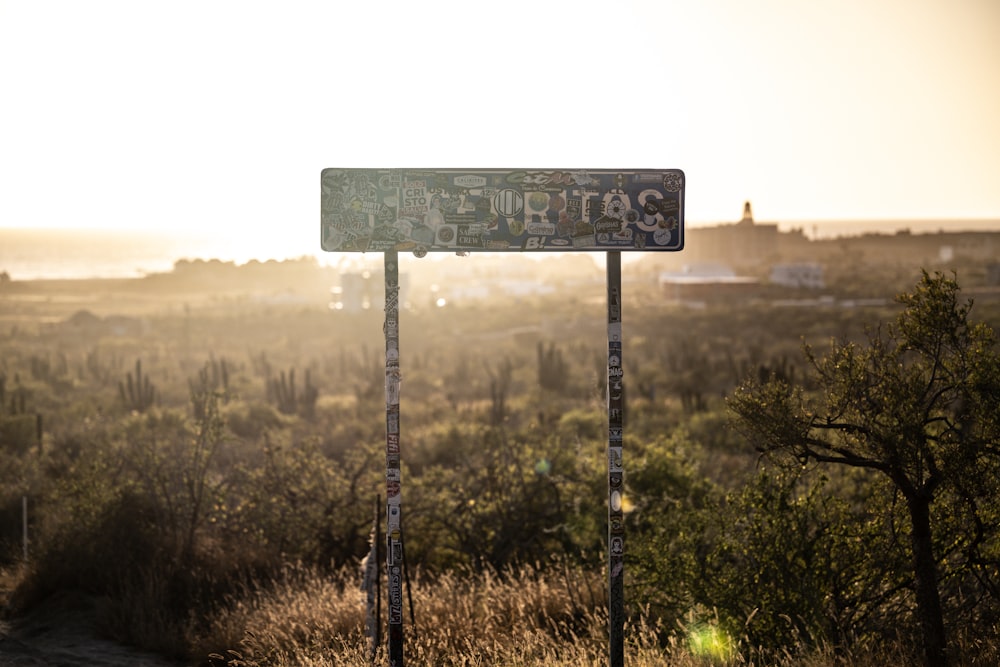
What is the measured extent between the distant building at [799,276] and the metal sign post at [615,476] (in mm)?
78605

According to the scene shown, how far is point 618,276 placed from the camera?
20.4ft

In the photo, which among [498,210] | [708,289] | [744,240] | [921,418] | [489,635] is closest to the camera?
[498,210]

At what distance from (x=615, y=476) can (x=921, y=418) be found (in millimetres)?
2035

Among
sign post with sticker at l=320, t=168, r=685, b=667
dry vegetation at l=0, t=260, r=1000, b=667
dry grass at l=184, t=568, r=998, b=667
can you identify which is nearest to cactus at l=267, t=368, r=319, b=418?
dry vegetation at l=0, t=260, r=1000, b=667

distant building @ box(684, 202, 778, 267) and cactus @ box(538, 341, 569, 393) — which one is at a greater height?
distant building @ box(684, 202, 778, 267)

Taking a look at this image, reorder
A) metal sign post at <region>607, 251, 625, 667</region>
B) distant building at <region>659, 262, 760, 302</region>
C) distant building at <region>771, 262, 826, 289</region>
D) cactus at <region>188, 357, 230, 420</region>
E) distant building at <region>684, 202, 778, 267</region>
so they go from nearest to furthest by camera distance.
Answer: metal sign post at <region>607, 251, 625, 667</region> < cactus at <region>188, 357, 230, 420</region> < distant building at <region>659, 262, 760, 302</region> < distant building at <region>771, 262, 826, 289</region> < distant building at <region>684, 202, 778, 267</region>

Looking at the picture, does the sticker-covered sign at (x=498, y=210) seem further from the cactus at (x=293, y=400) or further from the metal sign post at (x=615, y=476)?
the cactus at (x=293, y=400)

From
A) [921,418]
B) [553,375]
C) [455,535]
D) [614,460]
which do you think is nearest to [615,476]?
[614,460]

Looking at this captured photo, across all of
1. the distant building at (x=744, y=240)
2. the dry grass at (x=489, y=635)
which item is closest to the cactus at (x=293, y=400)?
the dry grass at (x=489, y=635)

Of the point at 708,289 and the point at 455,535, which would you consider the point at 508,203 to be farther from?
the point at 708,289

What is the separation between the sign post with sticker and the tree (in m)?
1.30

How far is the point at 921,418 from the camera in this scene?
248 inches

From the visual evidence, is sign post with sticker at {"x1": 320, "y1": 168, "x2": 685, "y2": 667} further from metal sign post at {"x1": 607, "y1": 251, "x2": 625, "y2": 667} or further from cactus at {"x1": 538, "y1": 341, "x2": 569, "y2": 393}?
cactus at {"x1": 538, "y1": 341, "x2": 569, "y2": 393}

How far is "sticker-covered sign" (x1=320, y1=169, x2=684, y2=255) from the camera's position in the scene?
6.05m
